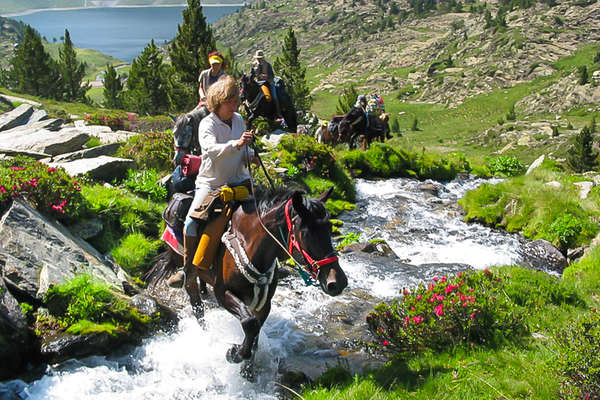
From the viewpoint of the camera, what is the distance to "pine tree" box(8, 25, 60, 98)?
5778 centimetres

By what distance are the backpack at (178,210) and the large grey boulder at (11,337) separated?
8.44 ft

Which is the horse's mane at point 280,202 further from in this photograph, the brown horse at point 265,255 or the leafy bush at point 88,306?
the leafy bush at point 88,306

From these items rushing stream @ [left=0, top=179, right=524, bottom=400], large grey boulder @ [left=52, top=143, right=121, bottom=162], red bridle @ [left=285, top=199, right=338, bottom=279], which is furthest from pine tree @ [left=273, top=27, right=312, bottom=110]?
red bridle @ [left=285, top=199, right=338, bottom=279]

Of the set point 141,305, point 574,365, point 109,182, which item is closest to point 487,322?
point 574,365

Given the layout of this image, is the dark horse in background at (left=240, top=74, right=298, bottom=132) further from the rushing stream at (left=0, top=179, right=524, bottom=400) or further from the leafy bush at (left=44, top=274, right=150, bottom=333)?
the leafy bush at (left=44, top=274, right=150, bottom=333)

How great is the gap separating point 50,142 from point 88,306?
9771mm

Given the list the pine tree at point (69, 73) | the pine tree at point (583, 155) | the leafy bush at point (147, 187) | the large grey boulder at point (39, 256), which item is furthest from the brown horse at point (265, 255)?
the pine tree at point (69, 73)

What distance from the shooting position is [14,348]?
622 cm

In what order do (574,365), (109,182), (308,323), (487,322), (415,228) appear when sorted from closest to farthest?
(574,365) → (487,322) → (308,323) → (109,182) → (415,228)

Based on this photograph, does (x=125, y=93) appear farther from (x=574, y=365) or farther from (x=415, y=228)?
(x=574, y=365)

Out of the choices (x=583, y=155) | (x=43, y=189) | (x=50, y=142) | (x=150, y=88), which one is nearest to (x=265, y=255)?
(x=43, y=189)

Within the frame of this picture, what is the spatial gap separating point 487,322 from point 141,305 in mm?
5953

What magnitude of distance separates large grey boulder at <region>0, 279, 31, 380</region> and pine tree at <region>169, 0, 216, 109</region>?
33789 millimetres

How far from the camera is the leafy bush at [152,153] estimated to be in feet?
48.9
